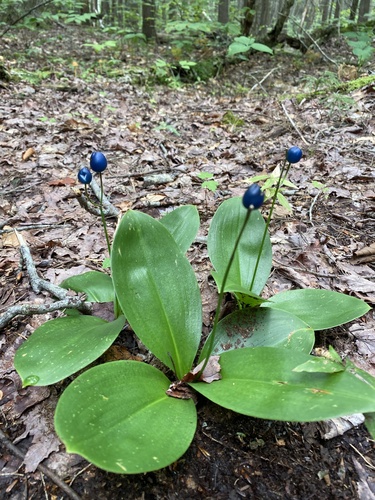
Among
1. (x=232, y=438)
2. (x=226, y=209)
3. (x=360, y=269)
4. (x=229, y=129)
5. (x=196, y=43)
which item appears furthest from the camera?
(x=196, y=43)

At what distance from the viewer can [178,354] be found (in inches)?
56.7

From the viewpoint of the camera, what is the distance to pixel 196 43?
29.5 ft

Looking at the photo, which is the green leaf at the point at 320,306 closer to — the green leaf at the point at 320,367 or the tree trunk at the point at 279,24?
the green leaf at the point at 320,367

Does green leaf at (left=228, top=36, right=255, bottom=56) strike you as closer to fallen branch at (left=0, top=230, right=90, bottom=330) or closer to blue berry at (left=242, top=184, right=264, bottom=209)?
fallen branch at (left=0, top=230, right=90, bottom=330)

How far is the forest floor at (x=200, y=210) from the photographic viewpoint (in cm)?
122

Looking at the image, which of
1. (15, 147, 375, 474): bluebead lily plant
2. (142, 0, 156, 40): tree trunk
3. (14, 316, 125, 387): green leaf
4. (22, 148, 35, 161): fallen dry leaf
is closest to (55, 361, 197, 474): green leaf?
(15, 147, 375, 474): bluebead lily plant

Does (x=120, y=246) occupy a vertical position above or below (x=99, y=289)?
above

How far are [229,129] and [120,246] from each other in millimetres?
3832

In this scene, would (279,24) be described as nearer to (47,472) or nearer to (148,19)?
(148,19)

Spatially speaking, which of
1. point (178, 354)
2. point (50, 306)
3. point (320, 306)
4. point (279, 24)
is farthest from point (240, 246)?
point (279, 24)

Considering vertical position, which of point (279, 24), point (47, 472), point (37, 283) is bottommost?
point (47, 472)

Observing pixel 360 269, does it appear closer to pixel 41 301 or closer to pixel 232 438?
pixel 232 438

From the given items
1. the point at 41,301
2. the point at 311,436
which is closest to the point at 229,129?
the point at 41,301

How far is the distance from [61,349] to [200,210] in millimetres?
1766
